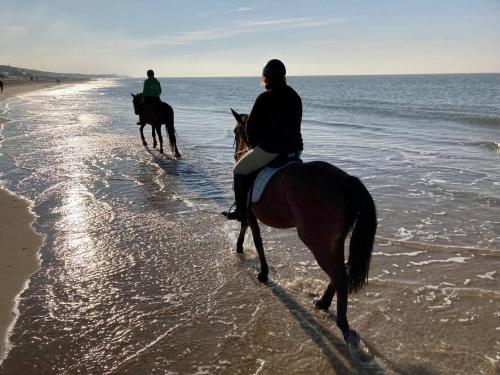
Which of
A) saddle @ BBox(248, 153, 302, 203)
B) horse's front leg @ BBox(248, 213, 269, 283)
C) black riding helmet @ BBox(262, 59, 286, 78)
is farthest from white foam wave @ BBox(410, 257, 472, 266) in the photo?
black riding helmet @ BBox(262, 59, 286, 78)

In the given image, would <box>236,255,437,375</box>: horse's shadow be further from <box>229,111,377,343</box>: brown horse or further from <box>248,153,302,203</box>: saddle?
<box>248,153,302,203</box>: saddle

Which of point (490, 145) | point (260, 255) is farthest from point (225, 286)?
point (490, 145)

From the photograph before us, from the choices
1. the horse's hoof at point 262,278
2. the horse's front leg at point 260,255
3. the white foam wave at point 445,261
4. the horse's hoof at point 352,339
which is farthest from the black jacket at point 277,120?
the white foam wave at point 445,261

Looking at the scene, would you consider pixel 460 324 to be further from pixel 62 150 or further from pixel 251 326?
pixel 62 150

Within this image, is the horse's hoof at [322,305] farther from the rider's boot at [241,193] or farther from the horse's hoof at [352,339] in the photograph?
the rider's boot at [241,193]

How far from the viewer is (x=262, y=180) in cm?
484

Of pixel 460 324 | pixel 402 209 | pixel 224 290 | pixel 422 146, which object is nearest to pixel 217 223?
pixel 224 290

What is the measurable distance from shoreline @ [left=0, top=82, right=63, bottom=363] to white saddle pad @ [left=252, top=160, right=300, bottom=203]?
290 cm

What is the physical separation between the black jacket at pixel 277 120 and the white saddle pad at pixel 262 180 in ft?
0.75

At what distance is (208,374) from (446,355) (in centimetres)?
217

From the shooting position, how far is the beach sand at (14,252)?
451 centimetres

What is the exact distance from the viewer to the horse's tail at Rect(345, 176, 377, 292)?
378 centimetres

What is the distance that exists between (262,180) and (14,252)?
383cm

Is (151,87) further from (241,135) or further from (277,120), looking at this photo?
(277,120)
